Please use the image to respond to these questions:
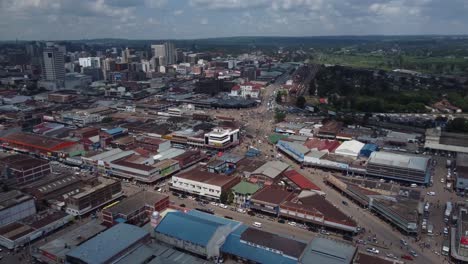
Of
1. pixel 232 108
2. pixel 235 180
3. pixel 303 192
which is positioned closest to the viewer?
pixel 303 192

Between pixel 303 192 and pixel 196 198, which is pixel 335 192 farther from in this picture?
pixel 196 198

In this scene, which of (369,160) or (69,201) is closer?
(69,201)

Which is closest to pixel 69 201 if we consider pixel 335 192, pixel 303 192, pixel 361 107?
pixel 303 192

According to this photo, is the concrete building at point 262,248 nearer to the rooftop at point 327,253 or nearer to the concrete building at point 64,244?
the rooftop at point 327,253

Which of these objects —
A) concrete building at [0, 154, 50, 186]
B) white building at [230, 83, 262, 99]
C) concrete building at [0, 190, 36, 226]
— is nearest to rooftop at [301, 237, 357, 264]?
concrete building at [0, 190, 36, 226]

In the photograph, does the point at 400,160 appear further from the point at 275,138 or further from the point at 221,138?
the point at 221,138

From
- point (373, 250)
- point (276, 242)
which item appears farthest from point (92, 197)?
point (373, 250)

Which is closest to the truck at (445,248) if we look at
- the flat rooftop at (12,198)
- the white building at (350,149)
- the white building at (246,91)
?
the white building at (350,149)

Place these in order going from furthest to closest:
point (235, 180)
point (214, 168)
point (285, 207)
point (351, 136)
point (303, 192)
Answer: point (351, 136) < point (214, 168) < point (235, 180) < point (303, 192) < point (285, 207)
